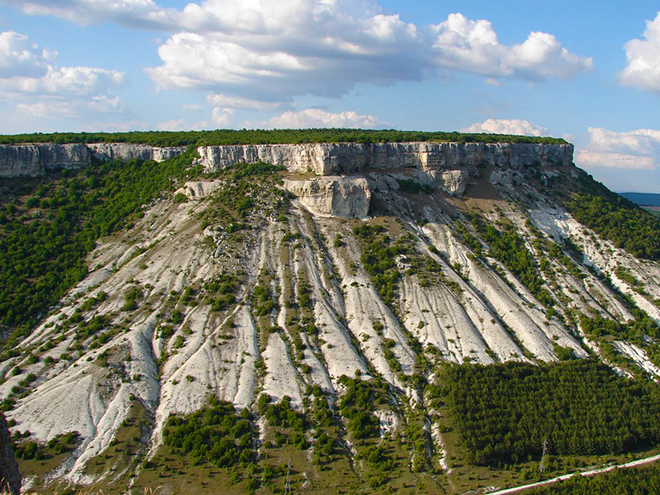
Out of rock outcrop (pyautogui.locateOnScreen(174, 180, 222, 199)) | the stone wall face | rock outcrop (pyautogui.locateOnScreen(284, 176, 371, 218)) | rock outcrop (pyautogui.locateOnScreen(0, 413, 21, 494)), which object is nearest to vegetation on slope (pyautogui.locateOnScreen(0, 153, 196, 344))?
the stone wall face

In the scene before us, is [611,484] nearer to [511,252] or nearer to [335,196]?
[511,252]

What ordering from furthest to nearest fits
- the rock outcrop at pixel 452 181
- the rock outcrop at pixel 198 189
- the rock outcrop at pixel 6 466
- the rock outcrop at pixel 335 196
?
the rock outcrop at pixel 452 181 < the rock outcrop at pixel 198 189 < the rock outcrop at pixel 335 196 < the rock outcrop at pixel 6 466

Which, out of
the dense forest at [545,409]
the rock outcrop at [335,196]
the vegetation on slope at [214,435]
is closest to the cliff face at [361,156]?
the rock outcrop at [335,196]

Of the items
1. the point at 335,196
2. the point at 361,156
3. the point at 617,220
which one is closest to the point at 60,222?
the point at 335,196

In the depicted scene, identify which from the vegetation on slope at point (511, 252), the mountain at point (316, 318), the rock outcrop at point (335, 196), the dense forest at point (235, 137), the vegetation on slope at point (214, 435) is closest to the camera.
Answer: the vegetation on slope at point (214, 435)

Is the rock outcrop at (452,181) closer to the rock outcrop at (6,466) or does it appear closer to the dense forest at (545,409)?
the dense forest at (545,409)

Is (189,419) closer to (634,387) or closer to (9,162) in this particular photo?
(634,387)
